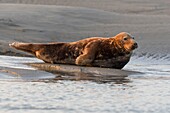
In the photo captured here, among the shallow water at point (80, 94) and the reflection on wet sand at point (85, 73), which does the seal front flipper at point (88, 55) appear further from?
the shallow water at point (80, 94)

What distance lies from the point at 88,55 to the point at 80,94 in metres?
2.52

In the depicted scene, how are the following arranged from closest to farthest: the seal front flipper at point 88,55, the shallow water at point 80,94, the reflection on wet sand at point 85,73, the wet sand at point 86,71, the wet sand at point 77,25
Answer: the shallow water at point 80,94
the wet sand at point 86,71
the reflection on wet sand at point 85,73
the seal front flipper at point 88,55
the wet sand at point 77,25

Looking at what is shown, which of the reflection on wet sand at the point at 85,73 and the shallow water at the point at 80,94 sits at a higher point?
the reflection on wet sand at the point at 85,73

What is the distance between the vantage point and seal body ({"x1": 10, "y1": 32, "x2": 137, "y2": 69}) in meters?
10.1

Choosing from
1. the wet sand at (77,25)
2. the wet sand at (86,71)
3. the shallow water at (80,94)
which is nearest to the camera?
the shallow water at (80,94)

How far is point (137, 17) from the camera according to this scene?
1833 centimetres

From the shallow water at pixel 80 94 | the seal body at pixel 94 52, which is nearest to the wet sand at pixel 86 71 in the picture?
the shallow water at pixel 80 94

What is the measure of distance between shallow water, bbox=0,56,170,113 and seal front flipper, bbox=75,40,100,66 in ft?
2.60

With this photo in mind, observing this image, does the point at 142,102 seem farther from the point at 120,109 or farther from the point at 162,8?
the point at 162,8

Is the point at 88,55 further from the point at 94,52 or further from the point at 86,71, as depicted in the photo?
the point at 86,71

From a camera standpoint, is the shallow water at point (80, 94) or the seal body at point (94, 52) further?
the seal body at point (94, 52)

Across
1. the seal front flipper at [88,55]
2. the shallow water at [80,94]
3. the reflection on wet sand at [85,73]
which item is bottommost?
the shallow water at [80,94]

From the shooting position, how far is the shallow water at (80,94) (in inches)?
265

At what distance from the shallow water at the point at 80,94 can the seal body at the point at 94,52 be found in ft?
1.74
